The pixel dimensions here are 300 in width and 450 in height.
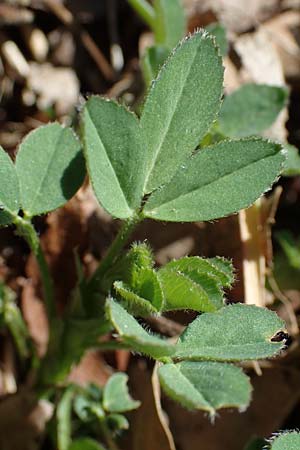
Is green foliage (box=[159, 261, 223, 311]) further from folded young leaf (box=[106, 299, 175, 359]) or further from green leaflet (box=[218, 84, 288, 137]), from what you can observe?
green leaflet (box=[218, 84, 288, 137])

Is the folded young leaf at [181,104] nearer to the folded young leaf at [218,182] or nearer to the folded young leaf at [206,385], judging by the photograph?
the folded young leaf at [218,182]

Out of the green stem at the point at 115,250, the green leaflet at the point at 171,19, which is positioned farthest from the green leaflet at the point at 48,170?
the green leaflet at the point at 171,19

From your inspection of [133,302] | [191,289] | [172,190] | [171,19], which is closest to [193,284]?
[191,289]

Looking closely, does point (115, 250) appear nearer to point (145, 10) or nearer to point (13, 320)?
point (13, 320)

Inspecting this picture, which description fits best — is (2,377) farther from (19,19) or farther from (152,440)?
(19,19)

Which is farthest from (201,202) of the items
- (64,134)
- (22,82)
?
(22,82)

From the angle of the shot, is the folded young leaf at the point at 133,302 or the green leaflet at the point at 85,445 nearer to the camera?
the folded young leaf at the point at 133,302
